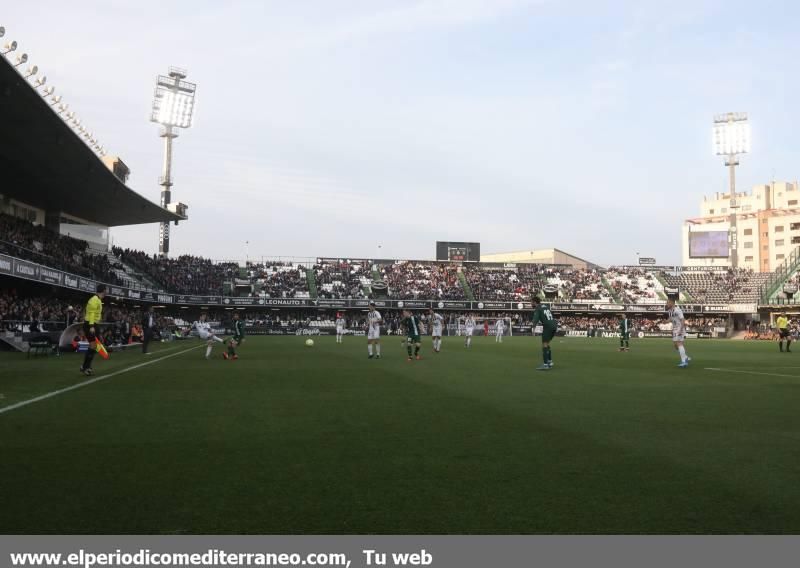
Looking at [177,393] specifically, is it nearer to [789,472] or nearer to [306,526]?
[306,526]

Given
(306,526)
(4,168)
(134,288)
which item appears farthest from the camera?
(134,288)

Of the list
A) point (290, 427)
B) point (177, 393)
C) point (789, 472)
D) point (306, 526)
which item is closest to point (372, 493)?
point (306, 526)

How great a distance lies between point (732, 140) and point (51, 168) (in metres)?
79.9

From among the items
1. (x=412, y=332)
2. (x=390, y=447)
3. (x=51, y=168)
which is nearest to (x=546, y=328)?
(x=412, y=332)

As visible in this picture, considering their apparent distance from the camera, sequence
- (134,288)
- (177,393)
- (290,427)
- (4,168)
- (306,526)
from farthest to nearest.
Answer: (134,288) < (4,168) < (177,393) < (290,427) < (306,526)

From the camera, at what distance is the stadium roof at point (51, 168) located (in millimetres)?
24109

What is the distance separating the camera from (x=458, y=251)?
272 ft

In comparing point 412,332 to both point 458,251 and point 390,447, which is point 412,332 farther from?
point 458,251

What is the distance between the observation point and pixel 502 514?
162 inches

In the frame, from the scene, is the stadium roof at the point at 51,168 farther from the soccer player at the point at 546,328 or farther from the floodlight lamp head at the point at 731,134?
the floodlight lamp head at the point at 731,134

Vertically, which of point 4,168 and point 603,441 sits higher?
point 4,168
